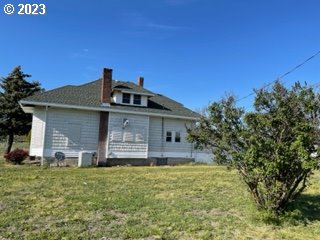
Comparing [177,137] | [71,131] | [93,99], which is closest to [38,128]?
[71,131]

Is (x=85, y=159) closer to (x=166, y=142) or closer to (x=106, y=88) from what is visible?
(x=106, y=88)

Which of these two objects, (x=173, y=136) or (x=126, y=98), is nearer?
(x=126, y=98)

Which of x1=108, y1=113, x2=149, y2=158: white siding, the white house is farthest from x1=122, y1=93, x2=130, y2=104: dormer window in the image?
x1=108, y1=113, x2=149, y2=158: white siding

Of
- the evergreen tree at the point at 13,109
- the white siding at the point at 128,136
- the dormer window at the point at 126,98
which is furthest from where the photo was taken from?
the evergreen tree at the point at 13,109

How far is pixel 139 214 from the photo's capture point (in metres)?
6.94

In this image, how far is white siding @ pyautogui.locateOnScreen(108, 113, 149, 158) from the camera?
21.9 metres

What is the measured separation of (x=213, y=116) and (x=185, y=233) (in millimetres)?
2427

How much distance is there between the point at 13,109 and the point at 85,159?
585 inches

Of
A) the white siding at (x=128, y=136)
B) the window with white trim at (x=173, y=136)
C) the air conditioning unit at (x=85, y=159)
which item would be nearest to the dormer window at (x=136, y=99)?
the white siding at (x=128, y=136)

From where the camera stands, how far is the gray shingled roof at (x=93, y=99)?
20609mm

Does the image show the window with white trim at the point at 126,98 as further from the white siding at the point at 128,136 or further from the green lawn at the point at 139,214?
the green lawn at the point at 139,214

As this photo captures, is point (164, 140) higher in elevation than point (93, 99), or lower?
lower

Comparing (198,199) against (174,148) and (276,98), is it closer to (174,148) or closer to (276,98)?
(276,98)

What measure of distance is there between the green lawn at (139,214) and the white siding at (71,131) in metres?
10.4
